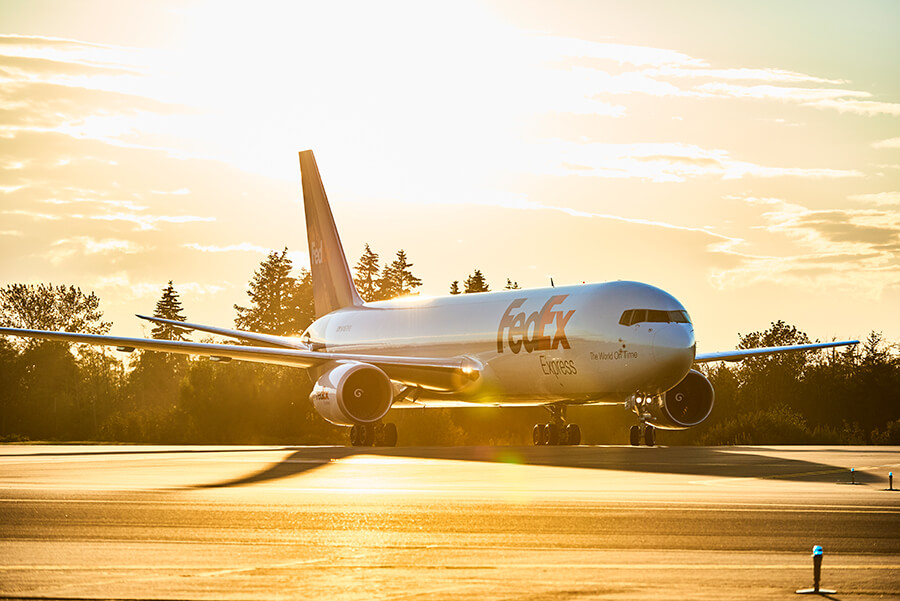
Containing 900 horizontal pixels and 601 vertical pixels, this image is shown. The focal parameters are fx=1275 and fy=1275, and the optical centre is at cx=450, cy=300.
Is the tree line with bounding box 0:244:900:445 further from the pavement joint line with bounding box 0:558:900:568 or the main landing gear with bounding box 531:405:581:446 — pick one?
the pavement joint line with bounding box 0:558:900:568

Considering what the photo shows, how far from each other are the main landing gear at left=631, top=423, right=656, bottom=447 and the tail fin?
51.1ft

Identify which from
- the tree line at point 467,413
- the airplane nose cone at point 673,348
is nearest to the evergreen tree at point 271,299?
the tree line at point 467,413

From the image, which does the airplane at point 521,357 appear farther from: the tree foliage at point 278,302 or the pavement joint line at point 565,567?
the tree foliage at point 278,302

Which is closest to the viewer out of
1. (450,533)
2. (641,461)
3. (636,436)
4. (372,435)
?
(450,533)

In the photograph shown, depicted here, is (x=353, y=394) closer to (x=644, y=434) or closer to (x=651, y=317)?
(x=644, y=434)

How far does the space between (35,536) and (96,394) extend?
270ft

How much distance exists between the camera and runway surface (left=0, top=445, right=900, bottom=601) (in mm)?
8430

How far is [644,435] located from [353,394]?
7.70 meters

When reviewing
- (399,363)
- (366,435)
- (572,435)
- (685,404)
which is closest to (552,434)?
(572,435)

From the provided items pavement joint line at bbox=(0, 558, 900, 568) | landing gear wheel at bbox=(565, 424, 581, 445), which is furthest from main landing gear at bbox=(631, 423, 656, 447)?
pavement joint line at bbox=(0, 558, 900, 568)

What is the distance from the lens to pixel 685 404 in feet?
108

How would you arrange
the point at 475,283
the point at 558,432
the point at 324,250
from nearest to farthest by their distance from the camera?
1. the point at 558,432
2. the point at 324,250
3. the point at 475,283

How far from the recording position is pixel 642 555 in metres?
9.91

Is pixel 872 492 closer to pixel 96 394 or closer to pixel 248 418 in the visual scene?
pixel 248 418
